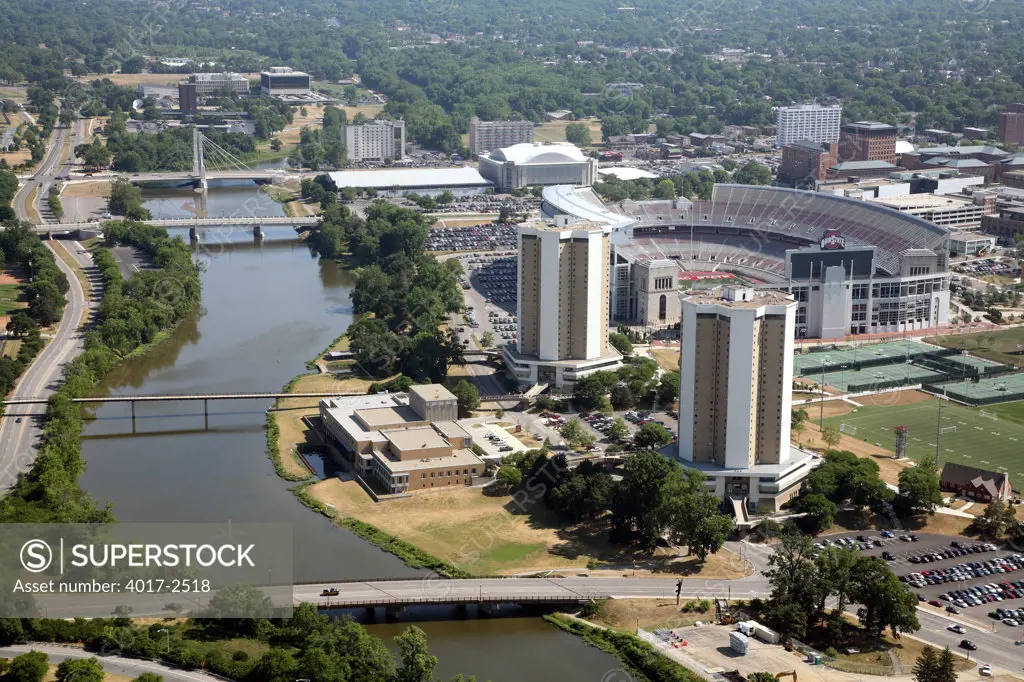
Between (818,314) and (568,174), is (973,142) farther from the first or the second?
(818,314)

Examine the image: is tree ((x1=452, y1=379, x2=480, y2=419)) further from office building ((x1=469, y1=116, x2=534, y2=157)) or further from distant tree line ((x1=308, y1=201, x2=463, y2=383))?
office building ((x1=469, y1=116, x2=534, y2=157))

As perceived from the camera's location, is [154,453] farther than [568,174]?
No

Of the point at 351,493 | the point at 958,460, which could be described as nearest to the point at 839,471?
the point at 958,460

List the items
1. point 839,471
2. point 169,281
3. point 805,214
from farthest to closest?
point 805,214, point 169,281, point 839,471

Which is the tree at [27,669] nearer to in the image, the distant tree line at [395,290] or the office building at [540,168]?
the distant tree line at [395,290]

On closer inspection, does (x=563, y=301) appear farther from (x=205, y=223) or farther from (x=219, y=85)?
(x=219, y=85)

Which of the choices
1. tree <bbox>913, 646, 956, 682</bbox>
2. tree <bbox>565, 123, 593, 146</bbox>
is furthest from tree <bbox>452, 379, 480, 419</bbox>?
tree <bbox>565, 123, 593, 146</bbox>
